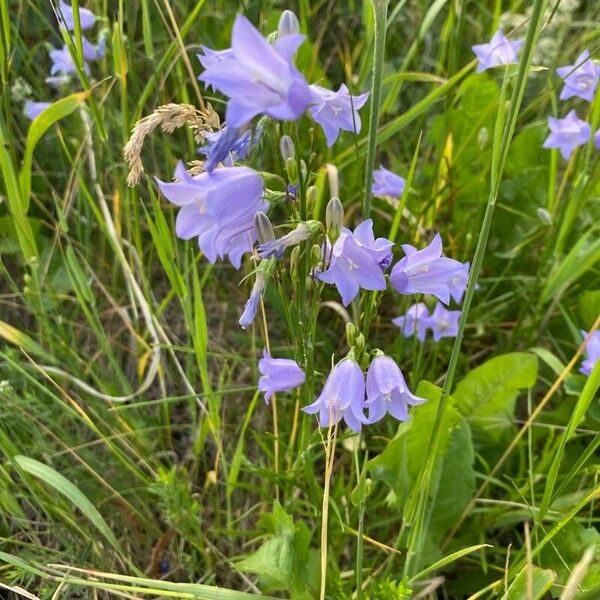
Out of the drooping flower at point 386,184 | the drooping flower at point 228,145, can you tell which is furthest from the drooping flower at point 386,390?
the drooping flower at point 386,184

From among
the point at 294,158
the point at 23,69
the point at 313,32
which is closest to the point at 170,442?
the point at 294,158

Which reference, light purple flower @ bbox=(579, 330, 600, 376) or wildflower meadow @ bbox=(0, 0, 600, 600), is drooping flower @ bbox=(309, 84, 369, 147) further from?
light purple flower @ bbox=(579, 330, 600, 376)

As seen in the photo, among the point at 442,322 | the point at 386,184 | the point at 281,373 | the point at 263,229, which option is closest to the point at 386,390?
the point at 281,373

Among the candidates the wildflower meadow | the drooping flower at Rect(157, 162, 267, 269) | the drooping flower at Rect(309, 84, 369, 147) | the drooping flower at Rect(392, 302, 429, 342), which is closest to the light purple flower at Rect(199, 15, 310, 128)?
the wildflower meadow

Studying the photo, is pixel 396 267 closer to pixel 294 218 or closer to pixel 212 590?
pixel 294 218

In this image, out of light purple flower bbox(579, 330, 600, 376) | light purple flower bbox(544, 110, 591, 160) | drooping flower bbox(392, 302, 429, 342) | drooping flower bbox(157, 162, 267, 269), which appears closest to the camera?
drooping flower bbox(157, 162, 267, 269)

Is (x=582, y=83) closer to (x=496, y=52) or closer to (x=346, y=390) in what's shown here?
(x=496, y=52)

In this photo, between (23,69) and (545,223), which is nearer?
(545,223)
